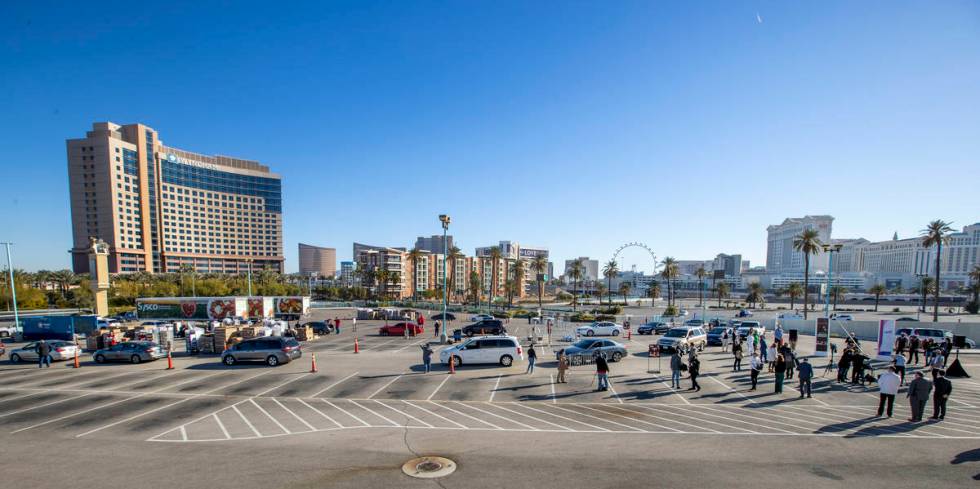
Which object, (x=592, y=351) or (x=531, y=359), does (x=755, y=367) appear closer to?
(x=592, y=351)

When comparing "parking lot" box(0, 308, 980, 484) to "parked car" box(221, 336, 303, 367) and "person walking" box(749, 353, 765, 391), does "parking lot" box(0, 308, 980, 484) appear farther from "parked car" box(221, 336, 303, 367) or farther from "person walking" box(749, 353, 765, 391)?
"parked car" box(221, 336, 303, 367)

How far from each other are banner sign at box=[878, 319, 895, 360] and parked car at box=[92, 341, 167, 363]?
1565 inches

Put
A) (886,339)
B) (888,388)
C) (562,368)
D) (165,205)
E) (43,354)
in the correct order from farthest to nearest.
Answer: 1. (165,205)
2. (43,354)
3. (886,339)
4. (562,368)
5. (888,388)

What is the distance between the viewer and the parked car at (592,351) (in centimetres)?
1965

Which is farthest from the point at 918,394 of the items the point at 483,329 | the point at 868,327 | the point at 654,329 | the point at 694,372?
the point at 868,327

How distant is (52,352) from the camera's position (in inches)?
859

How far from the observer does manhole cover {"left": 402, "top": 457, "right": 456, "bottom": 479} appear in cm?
829

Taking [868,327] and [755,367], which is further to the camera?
[868,327]

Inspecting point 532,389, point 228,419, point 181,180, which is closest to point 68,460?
point 228,419

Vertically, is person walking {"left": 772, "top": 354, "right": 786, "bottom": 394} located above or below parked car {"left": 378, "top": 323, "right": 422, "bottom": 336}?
above

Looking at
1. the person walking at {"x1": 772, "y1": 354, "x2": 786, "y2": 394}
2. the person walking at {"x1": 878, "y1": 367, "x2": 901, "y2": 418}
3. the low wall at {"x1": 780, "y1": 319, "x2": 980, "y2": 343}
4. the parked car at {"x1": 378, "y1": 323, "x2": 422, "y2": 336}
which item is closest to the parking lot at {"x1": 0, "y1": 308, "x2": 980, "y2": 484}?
the person walking at {"x1": 772, "y1": 354, "x2": 786, "y2": 394}

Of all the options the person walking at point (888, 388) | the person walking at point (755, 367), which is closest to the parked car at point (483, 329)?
the person walking at point (755, 367)

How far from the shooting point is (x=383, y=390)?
50.6ft

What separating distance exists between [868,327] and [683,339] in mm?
21841
